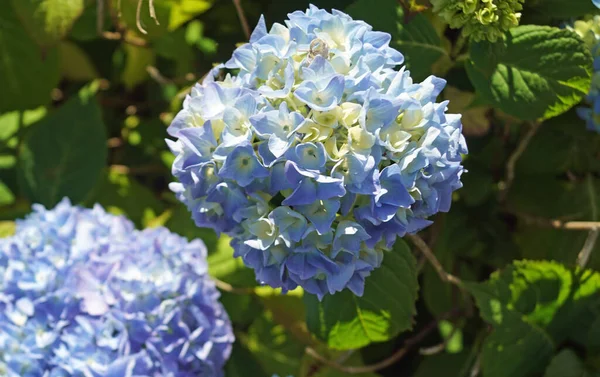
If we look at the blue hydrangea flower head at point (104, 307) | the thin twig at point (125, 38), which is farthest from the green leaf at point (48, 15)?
the blue hydrangea flower head at point (104, 307)

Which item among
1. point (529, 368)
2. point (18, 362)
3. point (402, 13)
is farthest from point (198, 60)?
point (529, 368)

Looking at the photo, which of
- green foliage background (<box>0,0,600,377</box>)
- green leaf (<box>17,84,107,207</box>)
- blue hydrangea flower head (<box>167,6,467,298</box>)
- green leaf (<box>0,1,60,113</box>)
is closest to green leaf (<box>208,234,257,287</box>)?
green foliage background (<box>0,0,600,377</box>)

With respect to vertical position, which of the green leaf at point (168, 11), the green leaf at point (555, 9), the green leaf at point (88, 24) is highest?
the green leaf at point (555, 9)

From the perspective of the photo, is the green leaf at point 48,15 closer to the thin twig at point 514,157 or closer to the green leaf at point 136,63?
the green leaf at point 136,63

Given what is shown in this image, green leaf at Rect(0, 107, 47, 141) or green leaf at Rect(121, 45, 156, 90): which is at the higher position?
green leaf at Rect(121, 45, 156, 90)

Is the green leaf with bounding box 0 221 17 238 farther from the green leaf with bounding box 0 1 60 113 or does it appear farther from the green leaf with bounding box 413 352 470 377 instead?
the green leaf with bounding box 413 352 470 377

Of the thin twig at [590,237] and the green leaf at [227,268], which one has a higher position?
the thin twig at [590,237]

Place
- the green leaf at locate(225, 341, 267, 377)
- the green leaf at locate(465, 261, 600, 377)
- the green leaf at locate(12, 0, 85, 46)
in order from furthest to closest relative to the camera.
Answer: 1. the green leaf at locate(225, 341, 267, 377)
2. the green leaf at locate(12, 0, 85, 46)
3. the green leaf at locate(465, 261, 600, 377)
